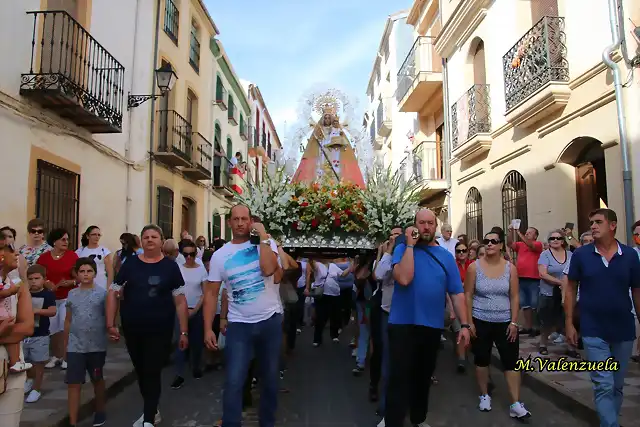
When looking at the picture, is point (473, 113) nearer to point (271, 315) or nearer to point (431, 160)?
point (431, 160)

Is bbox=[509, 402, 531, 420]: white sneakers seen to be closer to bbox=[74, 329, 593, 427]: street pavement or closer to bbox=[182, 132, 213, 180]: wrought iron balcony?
bbox=[74, 329, 593, 427]: street pavement

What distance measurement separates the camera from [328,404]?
540 centimetres

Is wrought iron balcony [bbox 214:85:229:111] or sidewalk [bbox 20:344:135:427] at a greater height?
wrought iron balcony [bbox 214:85:229:111]

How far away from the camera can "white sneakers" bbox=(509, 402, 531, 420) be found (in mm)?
4805

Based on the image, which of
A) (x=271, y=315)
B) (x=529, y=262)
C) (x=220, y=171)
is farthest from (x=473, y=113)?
(x=220, y=171)

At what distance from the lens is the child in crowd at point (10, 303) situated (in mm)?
3217

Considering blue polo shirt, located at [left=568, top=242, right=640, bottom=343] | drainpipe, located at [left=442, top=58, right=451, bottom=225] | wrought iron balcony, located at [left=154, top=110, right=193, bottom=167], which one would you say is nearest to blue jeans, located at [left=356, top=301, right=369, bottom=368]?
blue polo shirt, located at [left=568, top=242, right=640, bottom=343]

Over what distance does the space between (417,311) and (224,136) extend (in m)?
19.0

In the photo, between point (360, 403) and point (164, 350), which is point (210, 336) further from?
point (360, 403)

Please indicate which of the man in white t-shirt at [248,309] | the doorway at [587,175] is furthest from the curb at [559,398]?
the doorway at [587,175]

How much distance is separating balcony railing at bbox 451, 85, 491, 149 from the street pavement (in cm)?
748

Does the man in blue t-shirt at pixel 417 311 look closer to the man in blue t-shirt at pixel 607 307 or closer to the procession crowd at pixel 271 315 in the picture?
the procession crowd at pixel 271 315

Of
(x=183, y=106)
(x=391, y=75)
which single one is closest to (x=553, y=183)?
(x=183, y=106)

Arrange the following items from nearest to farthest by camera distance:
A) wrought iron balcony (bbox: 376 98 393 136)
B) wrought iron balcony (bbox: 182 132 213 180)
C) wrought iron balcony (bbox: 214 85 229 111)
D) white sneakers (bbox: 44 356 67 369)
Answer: white sneakers (bbox: 44 356 67 369), wrought iron balcony (bbox: 182 132 213 180), wrought iron balcony (bbox: 214 85 229 111), wrought iron balcony (bbox: 376 98 393 136)
